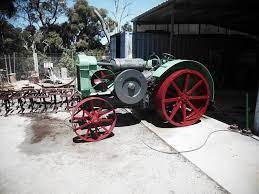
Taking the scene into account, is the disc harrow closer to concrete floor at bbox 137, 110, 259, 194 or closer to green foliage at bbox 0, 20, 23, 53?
concrete floor at bbox 137, 110, 259, 194

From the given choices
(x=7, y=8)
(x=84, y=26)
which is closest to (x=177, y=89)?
(x=7, y=8)

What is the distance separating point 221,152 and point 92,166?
2.52 metres

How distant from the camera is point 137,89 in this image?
5.74 metres

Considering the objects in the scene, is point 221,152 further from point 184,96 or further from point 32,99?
point 32,99

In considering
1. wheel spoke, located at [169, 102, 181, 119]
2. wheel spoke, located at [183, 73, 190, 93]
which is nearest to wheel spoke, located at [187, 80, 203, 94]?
wheel spoke, located at [183, 73, 190, 93]

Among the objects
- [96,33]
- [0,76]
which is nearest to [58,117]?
[0,76]

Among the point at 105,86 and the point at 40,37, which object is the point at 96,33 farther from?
the point at 105,86

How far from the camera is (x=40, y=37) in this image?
78.6 ft

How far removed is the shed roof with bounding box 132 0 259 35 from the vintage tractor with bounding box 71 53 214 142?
261 cm

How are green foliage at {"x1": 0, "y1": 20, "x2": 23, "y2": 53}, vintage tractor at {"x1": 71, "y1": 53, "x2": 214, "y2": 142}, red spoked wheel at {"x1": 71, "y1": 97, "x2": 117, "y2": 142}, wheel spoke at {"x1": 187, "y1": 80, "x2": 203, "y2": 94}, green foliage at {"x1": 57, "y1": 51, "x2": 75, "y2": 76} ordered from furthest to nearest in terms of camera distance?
green foliage at {"x1": 0, "y1": 20, "x2": 23, "y2": 53} → green foliage at {"x1": 57, "y1": 51, "x2": 75, "y2": 76} → wheel spoke at {"x1": 187, "y1": 80, "x2": 203, "y2": 94} → vintage tractor at {"x1": 71, "y1": 53, "x2": 214, "y2": 142} → red spoked wheel at {"x1": 71, "y1": 97, "x2": 117, "y2": 142}

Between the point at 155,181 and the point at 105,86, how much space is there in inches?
127

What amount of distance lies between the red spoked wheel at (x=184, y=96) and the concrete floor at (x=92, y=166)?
90cm

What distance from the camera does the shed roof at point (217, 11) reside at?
26.8 ft

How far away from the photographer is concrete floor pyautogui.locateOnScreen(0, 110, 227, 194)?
3717mm
